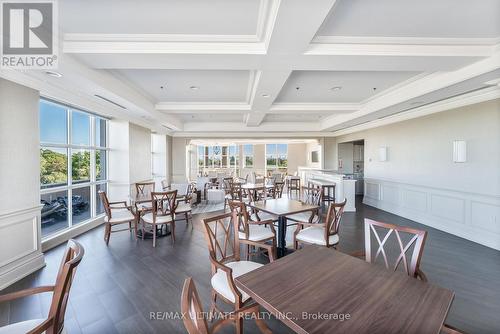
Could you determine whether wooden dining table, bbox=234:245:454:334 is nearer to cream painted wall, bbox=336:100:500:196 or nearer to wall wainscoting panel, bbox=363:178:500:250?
wall wainscoting panel, bbox=363:178:500:250

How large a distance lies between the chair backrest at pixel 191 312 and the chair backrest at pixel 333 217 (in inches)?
79.9

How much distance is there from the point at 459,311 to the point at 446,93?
335cm

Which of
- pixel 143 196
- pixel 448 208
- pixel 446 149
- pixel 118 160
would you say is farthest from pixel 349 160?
pixel 118 160

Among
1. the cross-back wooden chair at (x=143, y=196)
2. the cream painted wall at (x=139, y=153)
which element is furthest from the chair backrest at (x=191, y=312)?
the cream painted wall at (x=139, y=153)

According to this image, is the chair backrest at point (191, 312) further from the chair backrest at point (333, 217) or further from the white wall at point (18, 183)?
the white wall at point (18, 183)

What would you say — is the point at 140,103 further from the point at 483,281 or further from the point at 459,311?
the point at 483,281

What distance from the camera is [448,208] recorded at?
14.5ft

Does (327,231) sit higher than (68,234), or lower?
higher

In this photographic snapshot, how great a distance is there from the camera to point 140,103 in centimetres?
426

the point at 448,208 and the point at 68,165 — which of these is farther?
the point at 448,208

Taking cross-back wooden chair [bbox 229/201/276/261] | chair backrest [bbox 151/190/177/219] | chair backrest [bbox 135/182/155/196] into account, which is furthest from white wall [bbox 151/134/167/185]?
cross-back wooden chair [bbox 229/201/276/261]

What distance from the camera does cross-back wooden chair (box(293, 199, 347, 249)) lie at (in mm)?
2615

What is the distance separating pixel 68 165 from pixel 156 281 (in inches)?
124

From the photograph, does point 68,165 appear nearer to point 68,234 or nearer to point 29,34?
point 68,234
